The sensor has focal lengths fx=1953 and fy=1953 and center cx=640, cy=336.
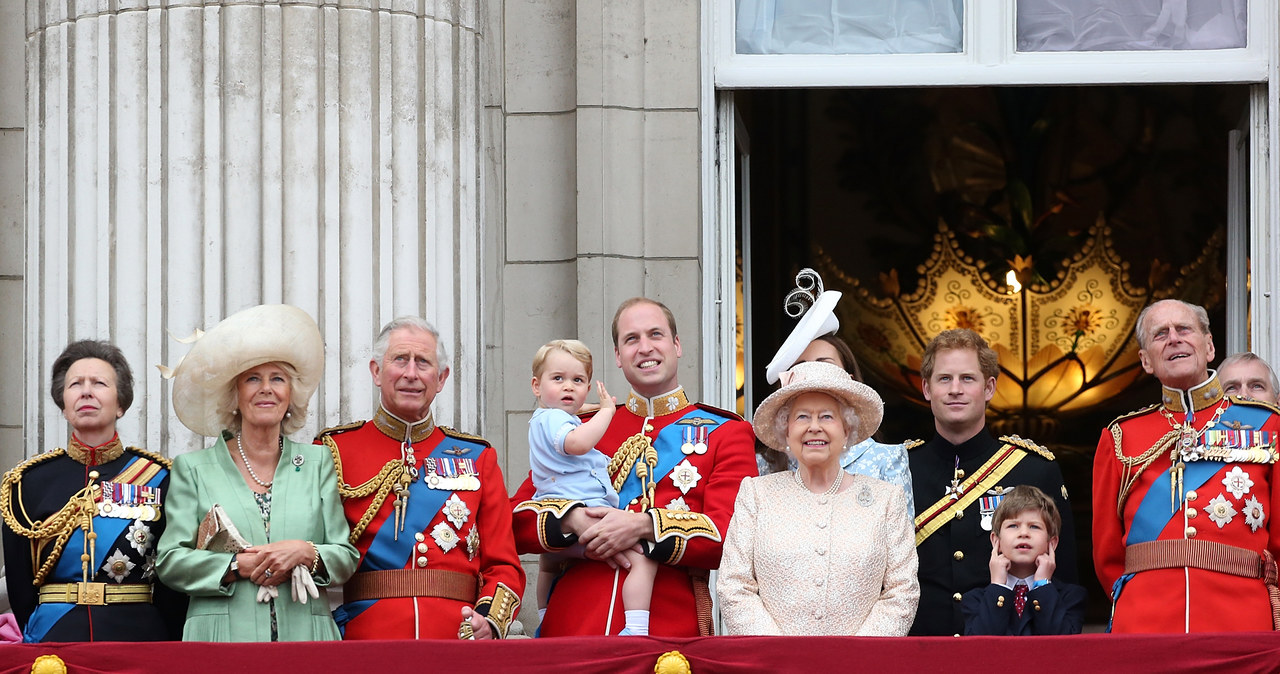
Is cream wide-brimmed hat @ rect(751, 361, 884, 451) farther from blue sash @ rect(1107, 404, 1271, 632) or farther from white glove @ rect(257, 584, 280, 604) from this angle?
white glove @ rect(257, 584, 280, 604)

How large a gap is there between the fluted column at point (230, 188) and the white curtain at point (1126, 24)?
2.49m

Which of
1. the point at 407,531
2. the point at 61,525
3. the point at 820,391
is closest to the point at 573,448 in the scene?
the point at 407,531

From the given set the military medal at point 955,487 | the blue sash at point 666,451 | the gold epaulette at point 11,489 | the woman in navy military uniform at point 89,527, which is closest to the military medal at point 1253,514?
the military medal at point 955,487

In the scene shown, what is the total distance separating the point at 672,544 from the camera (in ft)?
18.0

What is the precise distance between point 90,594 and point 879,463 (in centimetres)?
231

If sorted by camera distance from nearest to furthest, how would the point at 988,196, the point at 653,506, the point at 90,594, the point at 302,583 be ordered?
the point at 302,583 < the point at 90,594 < the point at 653,506 < the point at 988,196

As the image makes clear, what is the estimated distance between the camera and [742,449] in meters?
5.75

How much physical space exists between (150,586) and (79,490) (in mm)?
339

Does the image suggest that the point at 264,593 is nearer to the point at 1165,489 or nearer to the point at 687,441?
the point at 687,441

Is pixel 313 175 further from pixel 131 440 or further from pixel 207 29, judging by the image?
pixel 131 440

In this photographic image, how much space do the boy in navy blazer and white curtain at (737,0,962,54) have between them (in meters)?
2.82

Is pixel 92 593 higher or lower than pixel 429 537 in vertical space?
lower

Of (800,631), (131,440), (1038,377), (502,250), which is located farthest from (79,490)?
(1038,377)

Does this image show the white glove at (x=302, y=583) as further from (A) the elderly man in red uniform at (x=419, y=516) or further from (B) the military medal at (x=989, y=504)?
(B) the military medal at (x=989, y=504)
